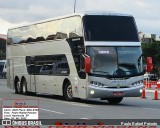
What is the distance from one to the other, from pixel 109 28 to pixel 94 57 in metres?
1.62

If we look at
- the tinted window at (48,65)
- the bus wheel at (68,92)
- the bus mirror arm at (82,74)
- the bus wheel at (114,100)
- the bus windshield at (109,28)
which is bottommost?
the bus wheel at (114,100)

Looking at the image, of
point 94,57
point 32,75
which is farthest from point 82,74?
point 32,75

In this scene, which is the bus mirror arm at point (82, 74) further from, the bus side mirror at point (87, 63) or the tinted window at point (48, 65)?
the tinted window at point (48, 65)

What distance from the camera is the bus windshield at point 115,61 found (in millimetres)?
22438

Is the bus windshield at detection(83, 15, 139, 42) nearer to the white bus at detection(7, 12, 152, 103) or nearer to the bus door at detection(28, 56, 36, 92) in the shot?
the white bus at detection(7, 12, 152, 103)

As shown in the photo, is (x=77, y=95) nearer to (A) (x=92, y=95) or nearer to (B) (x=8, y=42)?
(A) (x=92, y=95)

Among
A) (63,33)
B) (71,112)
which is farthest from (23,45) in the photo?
(71,112)

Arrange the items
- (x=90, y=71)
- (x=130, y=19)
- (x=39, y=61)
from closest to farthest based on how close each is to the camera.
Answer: (x=90, y=71) < (x=130, y=19) < (x=39, y=61)

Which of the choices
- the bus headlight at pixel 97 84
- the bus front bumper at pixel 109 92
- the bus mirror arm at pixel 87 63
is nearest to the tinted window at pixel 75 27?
the bus mirror arm at pixel 87 63

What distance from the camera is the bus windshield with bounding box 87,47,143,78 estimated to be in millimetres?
22438

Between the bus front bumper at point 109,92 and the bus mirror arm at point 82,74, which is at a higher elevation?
the bus mirror arm at point 82,74

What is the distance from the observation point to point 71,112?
738 inches

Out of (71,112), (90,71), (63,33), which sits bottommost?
(71,112)

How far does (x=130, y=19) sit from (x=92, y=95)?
3973 mm
